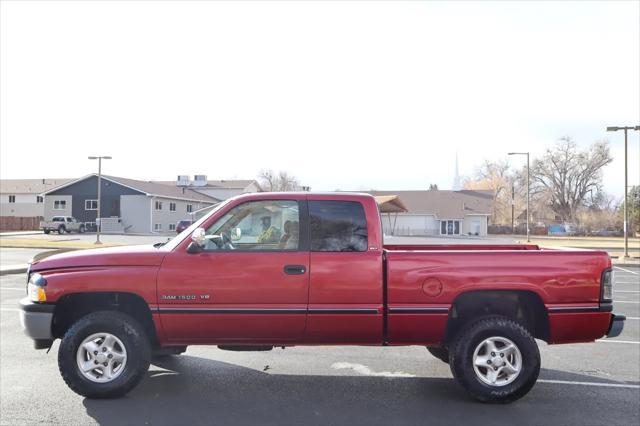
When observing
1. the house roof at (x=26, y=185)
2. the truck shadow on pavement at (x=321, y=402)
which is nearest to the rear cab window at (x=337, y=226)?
the truck shadow on pavement at (x=321, y=402)

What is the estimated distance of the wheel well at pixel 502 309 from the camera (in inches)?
196

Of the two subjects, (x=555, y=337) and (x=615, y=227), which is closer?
(x=555, y=337)

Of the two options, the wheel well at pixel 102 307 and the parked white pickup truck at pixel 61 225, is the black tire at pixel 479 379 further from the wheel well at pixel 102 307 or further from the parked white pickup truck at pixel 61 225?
the parked white pickup truck at pixel 61 225

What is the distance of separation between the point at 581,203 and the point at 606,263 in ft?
310

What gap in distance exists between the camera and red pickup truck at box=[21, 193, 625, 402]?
4.77 meters

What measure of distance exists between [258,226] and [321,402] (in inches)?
69.9

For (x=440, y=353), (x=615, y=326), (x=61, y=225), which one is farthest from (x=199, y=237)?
(x=61, y=225)

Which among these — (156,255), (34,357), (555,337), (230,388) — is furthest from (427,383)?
(34,357)

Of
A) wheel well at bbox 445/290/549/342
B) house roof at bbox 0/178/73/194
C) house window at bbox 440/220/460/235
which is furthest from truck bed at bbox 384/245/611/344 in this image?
house roof at bbox 0/178/73/194

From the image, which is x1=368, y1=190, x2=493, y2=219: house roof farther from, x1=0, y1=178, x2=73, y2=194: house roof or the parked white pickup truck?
x1=0, y1=178, x2=73, y2=194: house roof

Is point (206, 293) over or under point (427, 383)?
over

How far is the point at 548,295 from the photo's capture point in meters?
4.85

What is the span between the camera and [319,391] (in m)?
5.24

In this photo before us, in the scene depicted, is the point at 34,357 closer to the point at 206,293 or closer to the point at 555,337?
the point at 206,293
